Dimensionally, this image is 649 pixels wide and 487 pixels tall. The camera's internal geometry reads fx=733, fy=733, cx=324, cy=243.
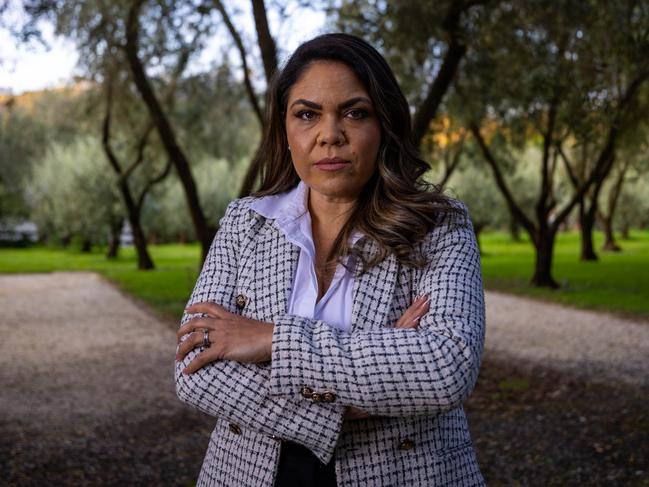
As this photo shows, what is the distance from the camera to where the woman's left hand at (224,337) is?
1875 mm

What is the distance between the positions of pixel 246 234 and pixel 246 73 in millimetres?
9558

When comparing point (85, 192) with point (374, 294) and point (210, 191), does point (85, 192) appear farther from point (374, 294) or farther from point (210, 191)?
point (374, 294)

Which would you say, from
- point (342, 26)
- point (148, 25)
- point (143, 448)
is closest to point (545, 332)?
point (342, 26)

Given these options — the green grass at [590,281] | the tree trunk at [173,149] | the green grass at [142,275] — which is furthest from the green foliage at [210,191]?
the tree trunk at [173,149]

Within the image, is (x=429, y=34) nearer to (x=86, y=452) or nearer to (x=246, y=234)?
(x=86, y=452)

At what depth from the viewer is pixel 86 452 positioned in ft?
19.3

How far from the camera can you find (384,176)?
6.63 feet

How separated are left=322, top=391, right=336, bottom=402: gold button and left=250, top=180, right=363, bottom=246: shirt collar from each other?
21.2 inches

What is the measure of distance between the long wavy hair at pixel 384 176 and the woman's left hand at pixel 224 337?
0.97 ft

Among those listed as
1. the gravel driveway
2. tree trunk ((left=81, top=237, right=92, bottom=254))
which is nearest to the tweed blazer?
the gravel driveway

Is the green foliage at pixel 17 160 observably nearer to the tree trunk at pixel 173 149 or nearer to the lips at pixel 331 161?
the tree trunk at pixel 173 149

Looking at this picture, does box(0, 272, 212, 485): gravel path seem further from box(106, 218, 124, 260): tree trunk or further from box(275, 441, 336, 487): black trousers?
box(106, 218, 124, 260): tree trunk

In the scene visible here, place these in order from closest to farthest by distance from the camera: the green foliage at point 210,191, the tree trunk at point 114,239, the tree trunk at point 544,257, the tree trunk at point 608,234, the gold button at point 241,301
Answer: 1. the gold button at point 241,301
2. the tree trunk at point 544,257
3. the tree trunk at point 608,234
4. the tree trunk at point 114,239
5. the green foliage at point 210,191

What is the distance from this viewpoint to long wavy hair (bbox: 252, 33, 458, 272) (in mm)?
1964
